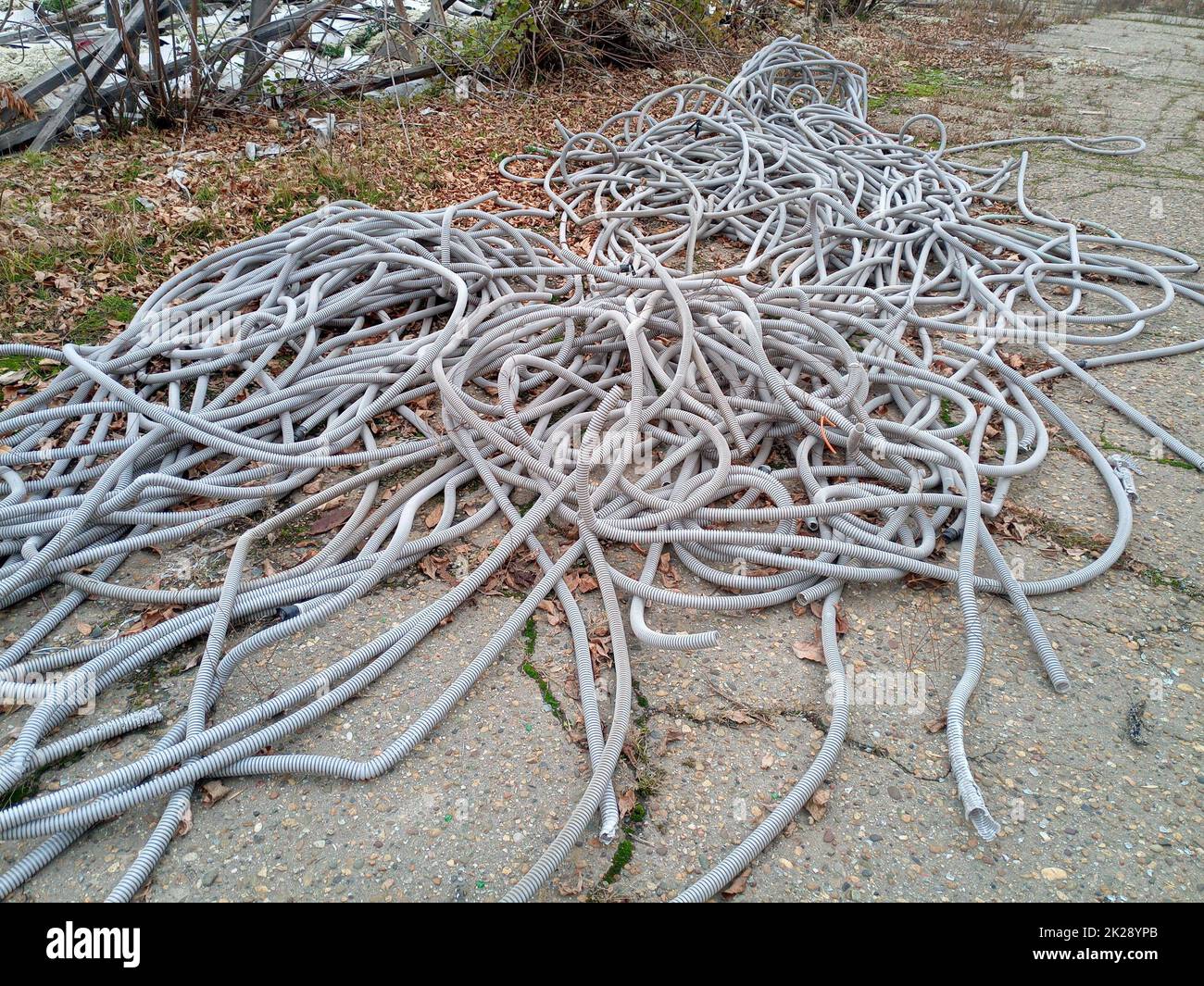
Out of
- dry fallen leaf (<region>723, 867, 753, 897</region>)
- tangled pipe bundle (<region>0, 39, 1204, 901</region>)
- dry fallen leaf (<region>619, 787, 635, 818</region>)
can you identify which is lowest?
dry fallen leaf (<region>723, 867, 753, 897</region>)

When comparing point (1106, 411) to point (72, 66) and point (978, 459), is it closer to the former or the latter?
point (978, 459)

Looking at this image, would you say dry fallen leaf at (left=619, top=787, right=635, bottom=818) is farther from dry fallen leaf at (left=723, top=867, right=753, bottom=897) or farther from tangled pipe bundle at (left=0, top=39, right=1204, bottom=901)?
dry fallen leaf at (left=723, top=867, right=753, bottom=897)

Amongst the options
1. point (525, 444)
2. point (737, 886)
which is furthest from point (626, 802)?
point (525, 444)

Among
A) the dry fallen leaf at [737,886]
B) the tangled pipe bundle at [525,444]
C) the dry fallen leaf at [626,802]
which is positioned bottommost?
the dry fallen leaf at [737,886]

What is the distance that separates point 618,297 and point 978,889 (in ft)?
6.91

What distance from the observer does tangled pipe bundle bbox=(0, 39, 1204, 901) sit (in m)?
1.70

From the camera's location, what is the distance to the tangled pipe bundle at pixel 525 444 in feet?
5.59

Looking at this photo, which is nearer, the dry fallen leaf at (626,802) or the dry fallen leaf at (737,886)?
the dry fallen leaf at (737,886)

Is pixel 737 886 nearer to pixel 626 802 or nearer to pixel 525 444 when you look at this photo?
pixel 626 802

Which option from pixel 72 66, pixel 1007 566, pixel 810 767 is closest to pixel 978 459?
pixel 1007 566

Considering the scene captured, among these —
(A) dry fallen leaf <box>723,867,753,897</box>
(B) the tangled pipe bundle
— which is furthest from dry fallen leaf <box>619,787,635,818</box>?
(A) dry fallen leaf <box>723,867,753,897</box>

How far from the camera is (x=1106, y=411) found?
8.89 feet

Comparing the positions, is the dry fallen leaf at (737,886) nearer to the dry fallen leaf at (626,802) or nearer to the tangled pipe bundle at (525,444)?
the tangled pipe bundle at (525,444)

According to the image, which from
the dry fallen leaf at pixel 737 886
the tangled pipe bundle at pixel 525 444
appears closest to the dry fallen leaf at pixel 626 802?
the tangled pipe bundle at pixel 525 444
